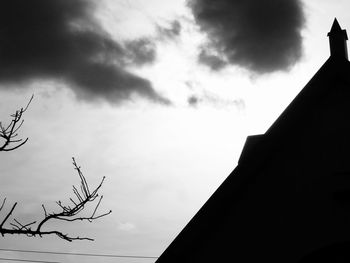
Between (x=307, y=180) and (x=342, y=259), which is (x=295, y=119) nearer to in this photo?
(x=307, y=180)

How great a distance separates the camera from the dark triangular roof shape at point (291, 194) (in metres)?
8.23

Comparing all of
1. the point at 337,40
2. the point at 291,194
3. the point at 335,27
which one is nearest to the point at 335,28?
the point at 335,27

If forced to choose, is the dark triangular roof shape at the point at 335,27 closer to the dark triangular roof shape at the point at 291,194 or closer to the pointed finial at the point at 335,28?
the pointed finial at the point at 335,28

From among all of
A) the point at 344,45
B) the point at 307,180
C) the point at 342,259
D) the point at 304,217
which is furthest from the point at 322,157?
the point at 344,45

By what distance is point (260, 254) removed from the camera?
27.6ft

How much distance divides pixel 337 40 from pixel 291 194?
3927 mm

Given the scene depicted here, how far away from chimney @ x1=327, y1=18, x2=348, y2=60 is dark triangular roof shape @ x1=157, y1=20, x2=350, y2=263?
526 mm

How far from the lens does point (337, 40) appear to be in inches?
389

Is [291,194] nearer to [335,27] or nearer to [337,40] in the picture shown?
[337,40]

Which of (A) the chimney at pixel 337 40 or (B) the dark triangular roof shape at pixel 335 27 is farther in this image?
(B) the dark triangular roof shape at pixel 335 27

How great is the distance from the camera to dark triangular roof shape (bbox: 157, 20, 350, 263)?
27.0ft

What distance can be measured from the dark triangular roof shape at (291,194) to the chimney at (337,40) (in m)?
0.53

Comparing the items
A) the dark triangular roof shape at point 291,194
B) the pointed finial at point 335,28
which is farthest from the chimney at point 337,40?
the dark triangular roof shape at point 291,194

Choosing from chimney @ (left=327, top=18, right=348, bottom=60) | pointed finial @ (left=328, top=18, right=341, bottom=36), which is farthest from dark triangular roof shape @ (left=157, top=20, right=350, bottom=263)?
pointed finial @ (left=328, top=18, right=341, bottom=36)
